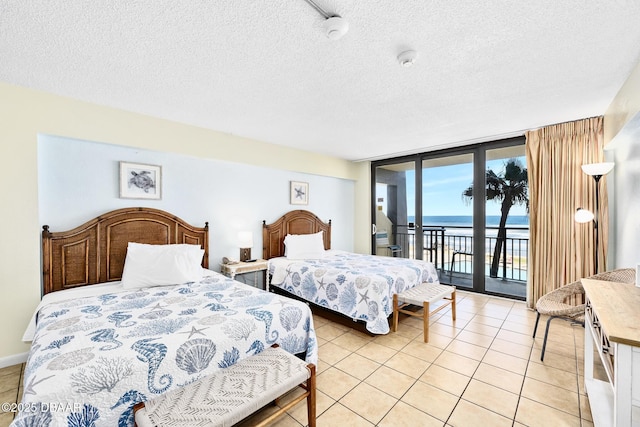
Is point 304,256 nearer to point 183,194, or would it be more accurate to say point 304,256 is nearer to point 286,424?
point 183,194

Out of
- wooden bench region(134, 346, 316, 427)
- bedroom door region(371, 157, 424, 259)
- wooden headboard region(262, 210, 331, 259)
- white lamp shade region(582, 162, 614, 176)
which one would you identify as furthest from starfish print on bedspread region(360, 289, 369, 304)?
white lamp shade region(582, 162, 614, 176)

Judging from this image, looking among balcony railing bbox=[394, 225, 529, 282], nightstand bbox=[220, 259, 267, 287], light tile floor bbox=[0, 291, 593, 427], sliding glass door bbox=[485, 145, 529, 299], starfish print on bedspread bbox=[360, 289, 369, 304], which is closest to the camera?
light tile floor bbox=[0, 291, 593, 427]

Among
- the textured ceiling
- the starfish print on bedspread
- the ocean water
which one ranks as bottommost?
the starfish print on bedspread

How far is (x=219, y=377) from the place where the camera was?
1581mm

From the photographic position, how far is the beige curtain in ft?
10.4

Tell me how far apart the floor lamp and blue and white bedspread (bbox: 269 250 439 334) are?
1.71 m

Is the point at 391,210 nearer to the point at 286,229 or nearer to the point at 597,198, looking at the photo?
the point at 286,229

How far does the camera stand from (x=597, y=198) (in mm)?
3059

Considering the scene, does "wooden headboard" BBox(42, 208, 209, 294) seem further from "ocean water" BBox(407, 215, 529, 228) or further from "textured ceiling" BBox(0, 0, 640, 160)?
"ocean water" BBox(407, 215, 529, 228)

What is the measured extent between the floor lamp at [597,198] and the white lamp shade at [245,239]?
3.96m

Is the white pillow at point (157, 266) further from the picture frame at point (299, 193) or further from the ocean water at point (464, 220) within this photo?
the ocean water at point (464, 220)

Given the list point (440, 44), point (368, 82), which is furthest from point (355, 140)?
point (440, 44)

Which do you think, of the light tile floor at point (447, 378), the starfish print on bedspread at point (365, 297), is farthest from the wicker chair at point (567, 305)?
the starfish print on bedspread at point (365, 297)

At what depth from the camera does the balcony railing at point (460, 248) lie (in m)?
4.53
